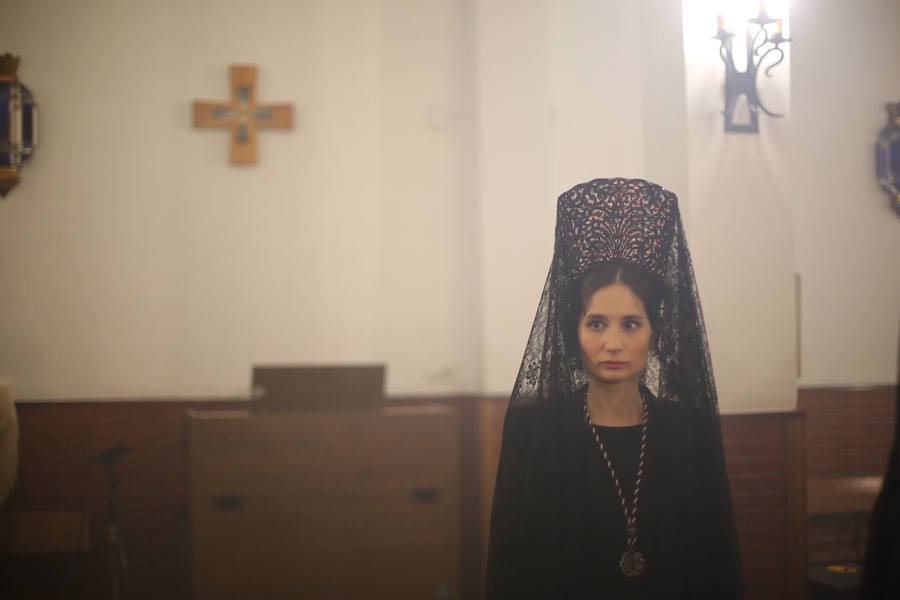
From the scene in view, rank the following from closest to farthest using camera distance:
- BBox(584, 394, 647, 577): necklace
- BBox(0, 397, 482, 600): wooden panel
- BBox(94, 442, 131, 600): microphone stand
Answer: BBox(584, 394, 647, 577): necklace, BBox(0, 397, 482, 600): wooden panel, BBox(94, 442, 131, 600): microphone stand

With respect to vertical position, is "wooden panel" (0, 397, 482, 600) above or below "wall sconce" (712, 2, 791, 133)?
below

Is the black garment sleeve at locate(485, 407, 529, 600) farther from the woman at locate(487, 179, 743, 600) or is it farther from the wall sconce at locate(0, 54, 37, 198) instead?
the wall sconce at locate(0, 54, 37, 198)

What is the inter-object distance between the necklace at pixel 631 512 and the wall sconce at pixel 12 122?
208cm

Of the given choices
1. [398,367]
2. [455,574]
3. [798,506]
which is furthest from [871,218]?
[398,367]

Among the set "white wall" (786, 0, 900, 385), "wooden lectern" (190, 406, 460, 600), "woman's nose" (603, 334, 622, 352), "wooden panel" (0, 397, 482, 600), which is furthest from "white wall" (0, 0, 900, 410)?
"wooden lectern" (190, 406, 460, 600)

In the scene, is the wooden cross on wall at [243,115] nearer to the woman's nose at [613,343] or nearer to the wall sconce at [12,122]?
the wall sconce at [12,122]

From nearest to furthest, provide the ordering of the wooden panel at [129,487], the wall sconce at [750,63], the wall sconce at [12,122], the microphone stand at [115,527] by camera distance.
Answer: the wall sconce at [750,63] < the wooden panel at [129,487] < the wall sconce at [12,122] < the microphone stand at [115,527]

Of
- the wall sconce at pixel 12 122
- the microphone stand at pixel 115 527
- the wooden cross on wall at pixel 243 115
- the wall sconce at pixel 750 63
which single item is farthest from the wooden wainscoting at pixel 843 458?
the wall sconce at pixel 12 122

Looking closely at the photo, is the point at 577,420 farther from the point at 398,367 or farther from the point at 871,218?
the point at 398,367

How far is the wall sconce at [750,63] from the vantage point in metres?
2.03

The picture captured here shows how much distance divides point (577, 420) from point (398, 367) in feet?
5.54

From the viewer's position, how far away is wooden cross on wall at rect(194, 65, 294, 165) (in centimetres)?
330

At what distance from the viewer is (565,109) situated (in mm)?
2312

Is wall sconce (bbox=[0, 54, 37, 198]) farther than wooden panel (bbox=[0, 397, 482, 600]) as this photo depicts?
Yes
